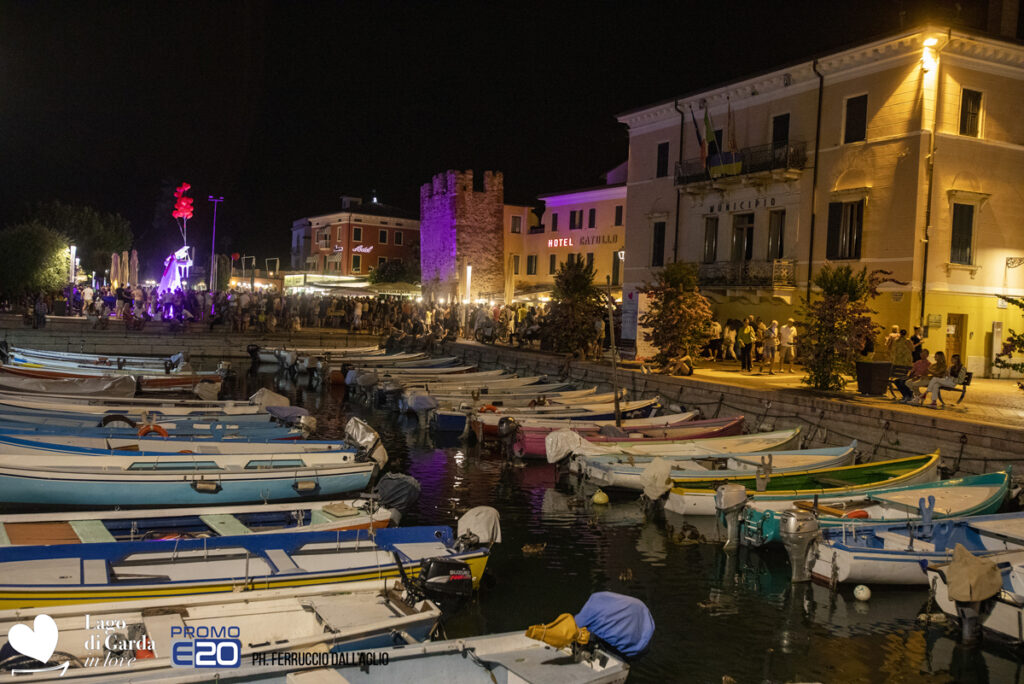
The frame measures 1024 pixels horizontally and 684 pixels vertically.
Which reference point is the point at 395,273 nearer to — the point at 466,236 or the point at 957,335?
the point at 466,236

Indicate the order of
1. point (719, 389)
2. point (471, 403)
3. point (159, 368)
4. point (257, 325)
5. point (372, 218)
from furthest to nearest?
point (372, 218)
point (257, 325)
point (159, 368)
point (471, 403)
point (719, 389)

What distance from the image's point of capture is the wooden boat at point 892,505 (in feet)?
38.6

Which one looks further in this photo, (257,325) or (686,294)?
(257,325)

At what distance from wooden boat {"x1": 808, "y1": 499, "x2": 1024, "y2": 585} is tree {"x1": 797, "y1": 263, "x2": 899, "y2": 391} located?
25.7 feet

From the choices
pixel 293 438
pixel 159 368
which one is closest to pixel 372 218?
pixel 159 368

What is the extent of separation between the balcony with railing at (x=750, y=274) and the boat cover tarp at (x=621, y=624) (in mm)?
22223

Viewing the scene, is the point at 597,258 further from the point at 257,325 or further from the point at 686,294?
the point at 686,294

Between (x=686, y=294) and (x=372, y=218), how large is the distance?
54.5 metres

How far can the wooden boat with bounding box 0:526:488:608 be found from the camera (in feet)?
24.4

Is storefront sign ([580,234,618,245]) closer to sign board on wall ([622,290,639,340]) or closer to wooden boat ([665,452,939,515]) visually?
sign board on wall ([622,290,639,340])

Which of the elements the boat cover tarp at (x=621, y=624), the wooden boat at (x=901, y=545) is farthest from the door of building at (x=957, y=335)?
the boat cover tarp at (x=621, y=624)

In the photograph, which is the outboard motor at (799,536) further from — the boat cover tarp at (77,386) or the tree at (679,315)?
the boat cover tarp at (77,386)

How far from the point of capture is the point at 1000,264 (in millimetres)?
24672

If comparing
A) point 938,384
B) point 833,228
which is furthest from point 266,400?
point 833,228
